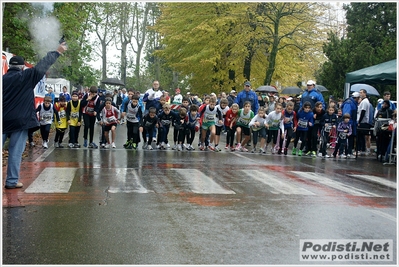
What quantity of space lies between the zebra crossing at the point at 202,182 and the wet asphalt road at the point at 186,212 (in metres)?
0.02

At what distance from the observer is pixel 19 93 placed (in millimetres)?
9164

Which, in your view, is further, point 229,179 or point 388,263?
point 229,179

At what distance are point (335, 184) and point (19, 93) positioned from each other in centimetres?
589

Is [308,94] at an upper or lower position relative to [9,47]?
lower

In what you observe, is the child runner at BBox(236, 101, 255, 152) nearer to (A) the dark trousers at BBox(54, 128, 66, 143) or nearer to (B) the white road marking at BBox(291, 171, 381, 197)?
(A) the dark trousers at BBox(54, 128, 66, 143)

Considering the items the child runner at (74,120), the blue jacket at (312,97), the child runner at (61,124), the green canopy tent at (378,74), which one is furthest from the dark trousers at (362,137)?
the child runner at (61,124)

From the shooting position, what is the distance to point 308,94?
18.9 metres

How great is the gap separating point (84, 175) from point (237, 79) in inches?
1150

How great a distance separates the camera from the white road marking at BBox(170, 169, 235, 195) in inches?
386

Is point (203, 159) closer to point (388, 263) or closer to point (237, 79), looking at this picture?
point (388, 263)

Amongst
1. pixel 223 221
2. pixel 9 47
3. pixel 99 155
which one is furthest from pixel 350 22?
pixel 223 221

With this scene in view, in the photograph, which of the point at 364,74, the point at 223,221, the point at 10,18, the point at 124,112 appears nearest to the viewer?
the point at 223,221

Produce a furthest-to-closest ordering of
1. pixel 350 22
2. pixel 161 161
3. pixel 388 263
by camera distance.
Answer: pixel 350 22, pixel 161 161, pixel 388 263

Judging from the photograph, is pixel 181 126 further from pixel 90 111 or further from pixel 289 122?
pixel 289 122
